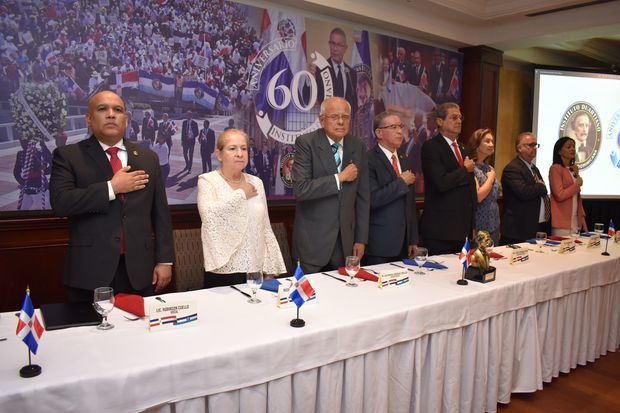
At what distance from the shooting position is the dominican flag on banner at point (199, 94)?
3.82 meters

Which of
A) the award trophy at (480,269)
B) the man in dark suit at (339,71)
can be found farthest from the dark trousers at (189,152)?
the award trophy at (480,269)

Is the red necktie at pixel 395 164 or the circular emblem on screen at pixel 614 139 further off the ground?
the circular emblem on screen at pixel 614 139

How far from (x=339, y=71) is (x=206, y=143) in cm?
161

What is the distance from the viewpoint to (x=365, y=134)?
506 centimetres

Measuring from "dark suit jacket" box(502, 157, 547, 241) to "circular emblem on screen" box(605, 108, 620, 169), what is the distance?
3.45 m

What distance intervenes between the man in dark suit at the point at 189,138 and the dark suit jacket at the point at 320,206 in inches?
56.3

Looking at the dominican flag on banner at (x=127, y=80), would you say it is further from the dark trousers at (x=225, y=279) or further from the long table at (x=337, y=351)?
the long table at (x=337, y=351)

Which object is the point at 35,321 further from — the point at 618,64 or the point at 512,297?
the point at 618,64

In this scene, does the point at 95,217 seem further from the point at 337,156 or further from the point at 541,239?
the point at 541,239

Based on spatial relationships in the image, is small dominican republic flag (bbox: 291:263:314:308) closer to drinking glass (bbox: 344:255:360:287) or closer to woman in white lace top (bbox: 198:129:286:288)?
drinking glass (bbox: 344:255:360:287)

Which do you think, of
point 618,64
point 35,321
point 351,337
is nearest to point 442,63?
point 618,64

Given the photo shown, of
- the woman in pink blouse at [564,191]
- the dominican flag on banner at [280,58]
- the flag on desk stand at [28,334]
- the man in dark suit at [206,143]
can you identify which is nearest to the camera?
the flag on desk stand at [28,334]

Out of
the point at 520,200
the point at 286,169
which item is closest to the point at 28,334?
the point at 286,169

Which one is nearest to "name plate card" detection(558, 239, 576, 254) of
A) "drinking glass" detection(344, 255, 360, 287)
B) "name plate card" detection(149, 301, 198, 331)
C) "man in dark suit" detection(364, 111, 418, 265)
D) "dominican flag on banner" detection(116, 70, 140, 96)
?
"man in dark suit" detection(364, 111, 418, 265)
